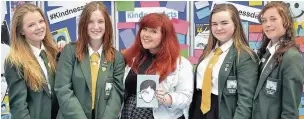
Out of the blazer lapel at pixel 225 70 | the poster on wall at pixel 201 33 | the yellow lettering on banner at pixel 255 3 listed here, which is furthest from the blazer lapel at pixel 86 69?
the yellow lettering on banner at pixel 255 3

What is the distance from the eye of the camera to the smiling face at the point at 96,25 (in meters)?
2.54

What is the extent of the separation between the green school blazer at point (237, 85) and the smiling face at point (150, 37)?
515mm

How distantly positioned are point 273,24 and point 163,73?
847 millimetres

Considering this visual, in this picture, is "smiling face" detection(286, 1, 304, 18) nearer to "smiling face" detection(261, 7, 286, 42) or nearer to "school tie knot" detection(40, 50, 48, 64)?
"smiling face" detection(261, 7, 286, 42)

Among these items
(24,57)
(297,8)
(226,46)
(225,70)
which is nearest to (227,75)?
(225,70)

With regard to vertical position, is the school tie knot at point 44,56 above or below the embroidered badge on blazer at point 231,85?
above

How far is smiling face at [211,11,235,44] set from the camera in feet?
8.27

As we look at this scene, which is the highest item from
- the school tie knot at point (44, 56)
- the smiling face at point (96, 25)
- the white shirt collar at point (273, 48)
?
the smiling face at point (96, 25)

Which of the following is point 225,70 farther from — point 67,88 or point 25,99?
point 25,99

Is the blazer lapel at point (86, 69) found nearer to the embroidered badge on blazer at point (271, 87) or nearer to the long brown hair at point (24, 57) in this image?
the long brown hair at point (24, 57)

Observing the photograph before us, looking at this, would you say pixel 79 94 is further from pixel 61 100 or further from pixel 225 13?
pixel 225 13

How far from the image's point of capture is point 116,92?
257 cm

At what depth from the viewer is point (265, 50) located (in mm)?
2697

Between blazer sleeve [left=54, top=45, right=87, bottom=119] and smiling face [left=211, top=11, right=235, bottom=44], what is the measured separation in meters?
1.07
